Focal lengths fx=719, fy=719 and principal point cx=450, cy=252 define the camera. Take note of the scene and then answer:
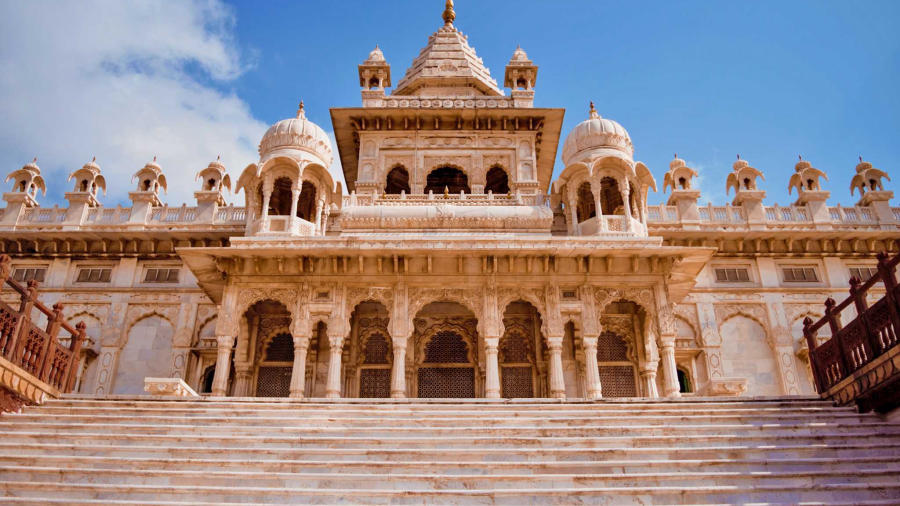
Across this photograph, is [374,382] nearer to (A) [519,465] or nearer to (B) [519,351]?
(B) [519,351]

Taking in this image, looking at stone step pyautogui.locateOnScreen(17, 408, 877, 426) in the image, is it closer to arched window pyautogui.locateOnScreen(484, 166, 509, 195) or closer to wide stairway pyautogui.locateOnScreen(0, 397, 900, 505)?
wide stairway pyautogui.locateOnScreen(0, 397, 900, 505)

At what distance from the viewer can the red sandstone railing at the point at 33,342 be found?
10633 millimetres

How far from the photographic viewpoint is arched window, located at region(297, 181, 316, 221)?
19.7 metres

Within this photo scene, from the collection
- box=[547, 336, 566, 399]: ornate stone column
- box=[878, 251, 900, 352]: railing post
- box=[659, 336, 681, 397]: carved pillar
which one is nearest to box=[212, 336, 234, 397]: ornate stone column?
box=[547, 336, 566, 399]: ornate stone column

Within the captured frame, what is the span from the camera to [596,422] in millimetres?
10039

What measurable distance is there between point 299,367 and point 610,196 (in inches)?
383

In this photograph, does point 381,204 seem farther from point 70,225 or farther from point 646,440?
point 646,440

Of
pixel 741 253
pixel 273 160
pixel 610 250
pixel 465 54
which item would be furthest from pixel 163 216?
pixel 741 253

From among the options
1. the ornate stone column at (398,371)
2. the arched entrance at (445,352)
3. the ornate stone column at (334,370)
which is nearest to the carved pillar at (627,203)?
the arched entrance at (445,352)

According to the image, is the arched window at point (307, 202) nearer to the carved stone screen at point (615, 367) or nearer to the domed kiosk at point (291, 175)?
the domed kiosk at point (291, 175)

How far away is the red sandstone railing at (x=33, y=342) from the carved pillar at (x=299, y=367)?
4.07 meters

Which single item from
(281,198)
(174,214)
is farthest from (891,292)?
→ (174,214)

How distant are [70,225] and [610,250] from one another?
16.5 meters

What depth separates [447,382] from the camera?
666 inches
